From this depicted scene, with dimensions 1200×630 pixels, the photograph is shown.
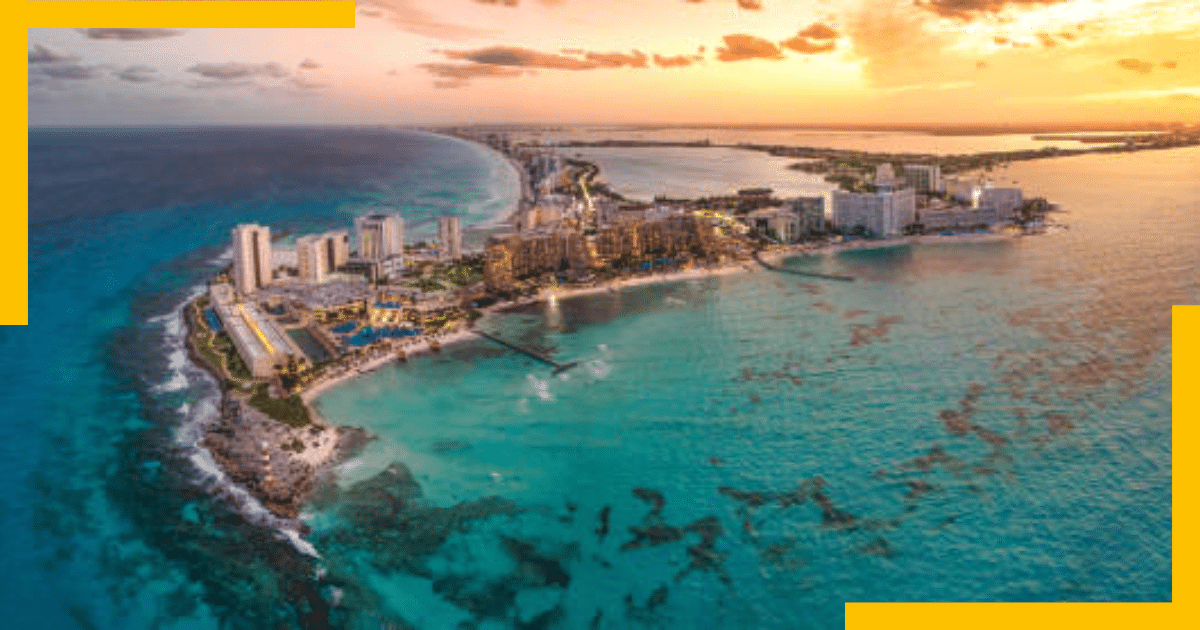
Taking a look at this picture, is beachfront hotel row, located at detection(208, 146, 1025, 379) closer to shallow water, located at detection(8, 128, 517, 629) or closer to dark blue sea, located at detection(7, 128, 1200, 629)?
dark blue sea, located at detection(7, 128, 1200, 629)

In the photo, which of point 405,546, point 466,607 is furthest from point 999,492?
point 405,546

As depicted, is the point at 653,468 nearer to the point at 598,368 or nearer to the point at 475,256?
the point at 598,368

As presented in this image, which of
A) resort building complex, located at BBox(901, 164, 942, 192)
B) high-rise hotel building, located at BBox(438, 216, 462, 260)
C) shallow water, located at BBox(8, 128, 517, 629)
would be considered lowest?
shallow water, located at BBox(8, 128, 517, 629)

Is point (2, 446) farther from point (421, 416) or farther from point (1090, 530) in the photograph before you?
point (1090, 530)

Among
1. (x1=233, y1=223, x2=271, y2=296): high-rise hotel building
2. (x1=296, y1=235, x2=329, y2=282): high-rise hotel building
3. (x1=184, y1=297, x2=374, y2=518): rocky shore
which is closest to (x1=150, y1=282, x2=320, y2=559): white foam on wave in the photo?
(x1=184, y1=297, x2=374, y2=518): rocky shore

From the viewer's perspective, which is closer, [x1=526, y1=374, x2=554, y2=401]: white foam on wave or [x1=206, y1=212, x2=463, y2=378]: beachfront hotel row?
[x1=526, y1=374, x2=554, y2=401]: white foam on wave

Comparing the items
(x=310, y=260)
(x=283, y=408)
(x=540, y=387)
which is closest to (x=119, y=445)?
(x=283, y=408)
